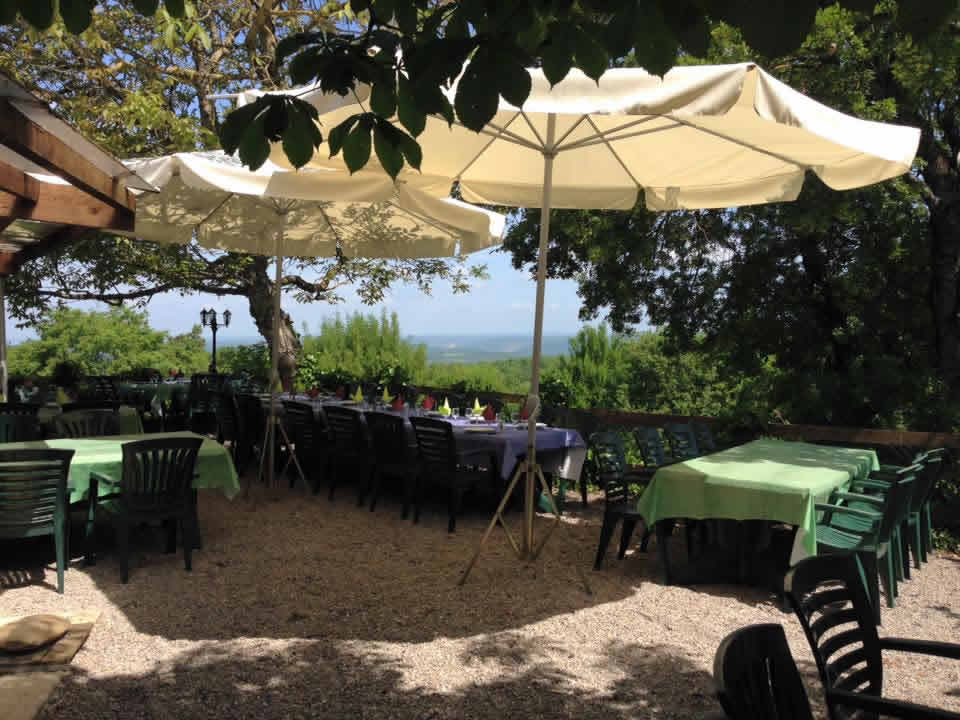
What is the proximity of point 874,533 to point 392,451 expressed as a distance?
12.8ft

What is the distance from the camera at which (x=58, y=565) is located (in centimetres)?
471

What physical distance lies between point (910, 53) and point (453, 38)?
650 cm

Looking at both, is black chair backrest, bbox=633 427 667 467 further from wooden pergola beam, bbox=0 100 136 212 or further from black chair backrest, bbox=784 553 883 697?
wooden pergola beam, bbox=0 100 136 212

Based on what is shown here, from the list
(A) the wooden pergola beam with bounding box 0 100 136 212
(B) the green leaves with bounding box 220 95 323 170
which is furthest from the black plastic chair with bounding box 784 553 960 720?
(A) the wooden pergola beam with bounding box 0 100 136 212

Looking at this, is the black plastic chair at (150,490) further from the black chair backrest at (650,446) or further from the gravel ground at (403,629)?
the black chair backrest at (650,446)

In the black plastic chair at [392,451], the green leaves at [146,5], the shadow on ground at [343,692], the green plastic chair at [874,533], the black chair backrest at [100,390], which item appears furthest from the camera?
the black chair backrest at [100,390]

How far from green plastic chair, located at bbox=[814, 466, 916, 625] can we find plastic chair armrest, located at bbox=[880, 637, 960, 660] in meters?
2.30

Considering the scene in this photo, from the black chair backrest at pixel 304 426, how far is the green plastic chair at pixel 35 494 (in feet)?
9.86

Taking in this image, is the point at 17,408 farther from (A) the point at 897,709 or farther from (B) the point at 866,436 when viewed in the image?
(B) the point at 866,436

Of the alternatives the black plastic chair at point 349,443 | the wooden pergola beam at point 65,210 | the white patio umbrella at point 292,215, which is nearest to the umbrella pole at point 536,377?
the white patio umbrella at point 292,215

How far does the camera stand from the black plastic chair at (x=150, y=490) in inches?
198

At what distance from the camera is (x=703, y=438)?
7.44 meters

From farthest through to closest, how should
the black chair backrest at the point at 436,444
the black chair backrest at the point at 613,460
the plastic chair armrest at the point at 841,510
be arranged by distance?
the black chair backrest at the point at 436,444 → the black chair backrest at the point at 613,460 → the plastic chair armrest at the point at 841,510

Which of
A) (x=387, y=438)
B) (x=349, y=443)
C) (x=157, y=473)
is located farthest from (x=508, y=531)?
(x=349, y=443)
